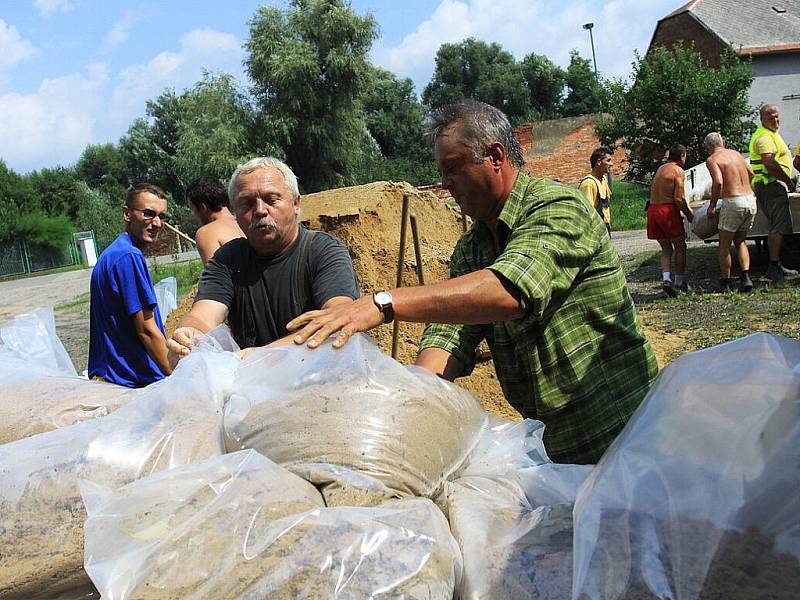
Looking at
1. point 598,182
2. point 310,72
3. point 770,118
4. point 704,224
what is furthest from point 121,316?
point 310,72

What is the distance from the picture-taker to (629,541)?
97 cm

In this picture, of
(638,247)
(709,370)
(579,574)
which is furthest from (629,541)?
(638,247)

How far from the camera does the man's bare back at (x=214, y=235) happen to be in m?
4.08

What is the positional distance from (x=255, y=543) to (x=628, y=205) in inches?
796

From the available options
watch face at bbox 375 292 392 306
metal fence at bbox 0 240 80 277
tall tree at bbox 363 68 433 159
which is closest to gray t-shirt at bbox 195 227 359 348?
watch face at bbox 375 292 392 306

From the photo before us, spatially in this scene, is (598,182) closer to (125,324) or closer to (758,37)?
(125,324)

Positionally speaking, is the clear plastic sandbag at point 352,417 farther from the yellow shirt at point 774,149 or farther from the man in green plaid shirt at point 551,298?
the yellow shirt at point 774,149

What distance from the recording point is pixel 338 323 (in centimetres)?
165

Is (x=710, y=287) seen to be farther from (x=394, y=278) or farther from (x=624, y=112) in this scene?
(x=624, y=112)

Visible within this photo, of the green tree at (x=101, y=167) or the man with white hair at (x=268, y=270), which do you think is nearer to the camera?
the man with white hair at (x=268, y=270)

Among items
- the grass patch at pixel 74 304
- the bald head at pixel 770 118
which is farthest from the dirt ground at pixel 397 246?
the grass patch at pixel 74 304

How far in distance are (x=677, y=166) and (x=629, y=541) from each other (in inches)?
322

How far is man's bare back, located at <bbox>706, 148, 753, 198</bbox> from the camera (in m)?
7.88

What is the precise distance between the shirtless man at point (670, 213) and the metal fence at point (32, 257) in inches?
1410
